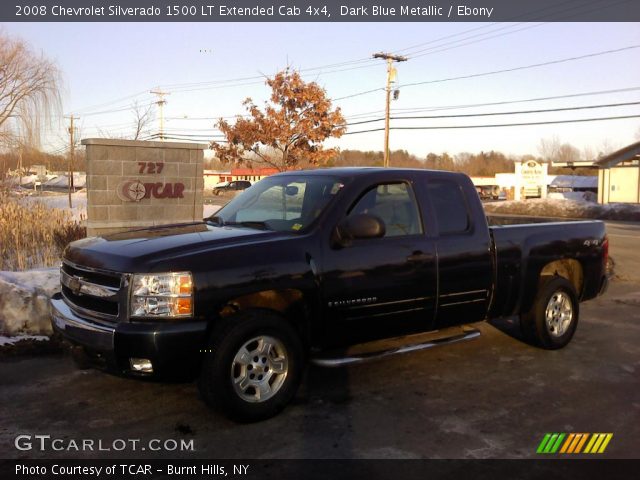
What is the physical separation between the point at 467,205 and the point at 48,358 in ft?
14.2

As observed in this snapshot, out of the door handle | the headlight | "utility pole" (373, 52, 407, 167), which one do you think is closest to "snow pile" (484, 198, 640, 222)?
"utility pole" (373, 52, 407, 167)

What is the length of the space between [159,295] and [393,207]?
2.20 m

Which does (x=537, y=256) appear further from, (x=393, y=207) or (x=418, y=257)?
(x=393, y=207)

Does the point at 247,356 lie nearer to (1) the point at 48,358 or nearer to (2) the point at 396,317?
(2) the point at 396,317

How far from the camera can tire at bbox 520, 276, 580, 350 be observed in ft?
20.1

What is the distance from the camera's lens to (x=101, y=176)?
9.41 metres

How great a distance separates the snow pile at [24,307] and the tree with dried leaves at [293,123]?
45.4 feet

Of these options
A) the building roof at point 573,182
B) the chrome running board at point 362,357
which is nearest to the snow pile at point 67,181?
the building roof at point 573,182

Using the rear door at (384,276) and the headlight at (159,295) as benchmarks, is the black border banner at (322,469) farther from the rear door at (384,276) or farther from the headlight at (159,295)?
the rear door at (384,276)

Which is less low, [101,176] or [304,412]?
[101,176]

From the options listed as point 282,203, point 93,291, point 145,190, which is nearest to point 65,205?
point 145,190

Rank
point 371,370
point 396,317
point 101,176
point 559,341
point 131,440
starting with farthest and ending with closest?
point 101,176 → point 559,341 → point 371,370 → point 396,317 → point 131,440

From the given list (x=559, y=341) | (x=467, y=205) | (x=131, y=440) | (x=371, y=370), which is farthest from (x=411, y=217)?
(x=131, y=440)

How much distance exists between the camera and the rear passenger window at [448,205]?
5352mm
